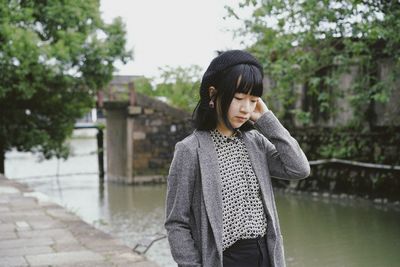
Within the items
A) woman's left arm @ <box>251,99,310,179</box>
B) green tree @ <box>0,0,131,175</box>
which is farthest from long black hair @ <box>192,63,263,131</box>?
green tree @ <box>0,0,131,175</box>

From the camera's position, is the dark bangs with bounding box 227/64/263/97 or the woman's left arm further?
the woman's left arm

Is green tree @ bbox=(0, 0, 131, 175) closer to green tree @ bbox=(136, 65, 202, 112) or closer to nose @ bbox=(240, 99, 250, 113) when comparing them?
green tree @ bbox=(136, 65, 202, 112)

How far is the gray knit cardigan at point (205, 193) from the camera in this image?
184cm

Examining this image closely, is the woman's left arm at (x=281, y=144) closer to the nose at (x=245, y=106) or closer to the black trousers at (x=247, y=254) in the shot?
the nose at (x=245, y=106)

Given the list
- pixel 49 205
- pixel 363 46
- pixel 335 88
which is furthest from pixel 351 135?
pixel 49 205

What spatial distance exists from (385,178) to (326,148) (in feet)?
5.33

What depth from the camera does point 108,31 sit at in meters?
13.6

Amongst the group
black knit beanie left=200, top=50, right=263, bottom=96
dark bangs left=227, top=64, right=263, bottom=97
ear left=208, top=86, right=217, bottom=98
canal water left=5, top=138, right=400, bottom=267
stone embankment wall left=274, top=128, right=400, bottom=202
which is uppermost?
black knit beanie left=200, top=50, right=263, bottom=96

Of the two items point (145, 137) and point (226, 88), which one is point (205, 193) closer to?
point (226, 88)

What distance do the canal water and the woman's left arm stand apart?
431cm

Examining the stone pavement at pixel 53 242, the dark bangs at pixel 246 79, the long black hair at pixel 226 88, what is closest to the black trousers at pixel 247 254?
the long black hair at pixel 226 88

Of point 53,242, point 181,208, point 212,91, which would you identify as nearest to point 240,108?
point 212,91

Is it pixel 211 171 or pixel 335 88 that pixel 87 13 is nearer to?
pixel 335 88

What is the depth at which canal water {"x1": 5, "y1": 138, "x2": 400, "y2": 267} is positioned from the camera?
666 centimetres
